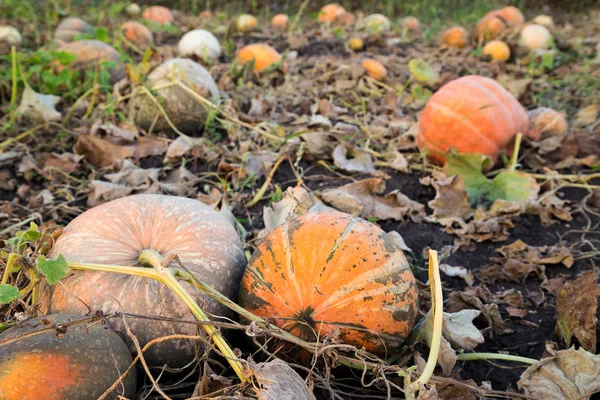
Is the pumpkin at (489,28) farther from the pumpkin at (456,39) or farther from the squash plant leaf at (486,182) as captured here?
the squash plant leaf at (486,182)

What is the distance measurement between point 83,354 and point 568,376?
1440 mm

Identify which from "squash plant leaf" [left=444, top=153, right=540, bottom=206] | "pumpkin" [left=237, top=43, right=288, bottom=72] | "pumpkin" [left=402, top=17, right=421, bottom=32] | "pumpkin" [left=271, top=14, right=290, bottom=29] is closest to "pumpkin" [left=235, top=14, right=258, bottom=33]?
"pumpkin" [left=271, top=14, right=290, bottom=29]

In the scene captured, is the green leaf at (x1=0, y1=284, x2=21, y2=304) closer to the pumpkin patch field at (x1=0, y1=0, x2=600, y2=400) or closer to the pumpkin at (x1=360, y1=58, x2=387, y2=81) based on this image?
the pumpkin patch field at (x1=0, y1=0, x2=600, y2=400)

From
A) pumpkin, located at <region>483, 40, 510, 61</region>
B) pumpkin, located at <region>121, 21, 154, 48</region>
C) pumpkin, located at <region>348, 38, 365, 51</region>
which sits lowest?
pumpkin, located at <region>121, 21, 154, 48</region>

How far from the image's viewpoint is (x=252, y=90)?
4969 millimetres

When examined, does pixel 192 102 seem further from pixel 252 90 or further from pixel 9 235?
pixel 9 235

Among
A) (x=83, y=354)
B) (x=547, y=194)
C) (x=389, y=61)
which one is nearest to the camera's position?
(x=83, y=354)

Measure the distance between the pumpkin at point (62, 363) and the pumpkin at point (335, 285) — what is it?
45 cm

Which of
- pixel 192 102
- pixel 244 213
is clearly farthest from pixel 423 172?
pixel 192 102

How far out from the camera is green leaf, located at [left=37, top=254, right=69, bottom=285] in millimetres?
1636

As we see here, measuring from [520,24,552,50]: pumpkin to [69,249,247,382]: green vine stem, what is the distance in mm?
6545

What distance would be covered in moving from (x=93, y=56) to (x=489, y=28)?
4785 millimetres

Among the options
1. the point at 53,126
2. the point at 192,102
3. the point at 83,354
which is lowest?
the point at 53,126

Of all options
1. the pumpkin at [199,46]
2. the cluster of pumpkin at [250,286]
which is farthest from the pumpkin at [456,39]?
the cluster of pumpkin at [250,286]
